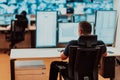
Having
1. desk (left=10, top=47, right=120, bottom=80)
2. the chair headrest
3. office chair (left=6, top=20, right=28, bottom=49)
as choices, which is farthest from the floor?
the chair headrest

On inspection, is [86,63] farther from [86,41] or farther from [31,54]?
[31,54]

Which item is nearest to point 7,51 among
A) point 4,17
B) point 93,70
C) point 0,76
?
point 4,17

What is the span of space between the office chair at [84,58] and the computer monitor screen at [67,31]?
38.1 inches

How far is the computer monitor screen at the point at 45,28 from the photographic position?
400cm

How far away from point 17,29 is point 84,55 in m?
3.51

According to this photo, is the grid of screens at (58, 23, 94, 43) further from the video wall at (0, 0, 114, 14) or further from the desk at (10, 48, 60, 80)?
the video wall at (0, 0, 114, 14)

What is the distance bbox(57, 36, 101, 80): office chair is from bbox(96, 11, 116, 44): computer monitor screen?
122 centimetres

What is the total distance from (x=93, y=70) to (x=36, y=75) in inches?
40.3

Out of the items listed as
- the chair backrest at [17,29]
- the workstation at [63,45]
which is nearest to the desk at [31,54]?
the workstation at [63,45]

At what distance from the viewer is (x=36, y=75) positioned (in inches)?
150

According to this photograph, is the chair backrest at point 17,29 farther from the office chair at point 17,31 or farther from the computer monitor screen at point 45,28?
the computer monitor screen at point 45,28

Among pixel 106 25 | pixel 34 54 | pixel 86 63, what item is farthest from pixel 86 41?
pixel 106 25

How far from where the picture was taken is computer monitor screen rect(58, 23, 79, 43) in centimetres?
402

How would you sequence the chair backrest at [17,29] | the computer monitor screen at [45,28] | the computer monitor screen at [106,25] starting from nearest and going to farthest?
the computer monitor screen at [45,28], the computer monitor screen at [106,25], the chair backrest at [17,29]
